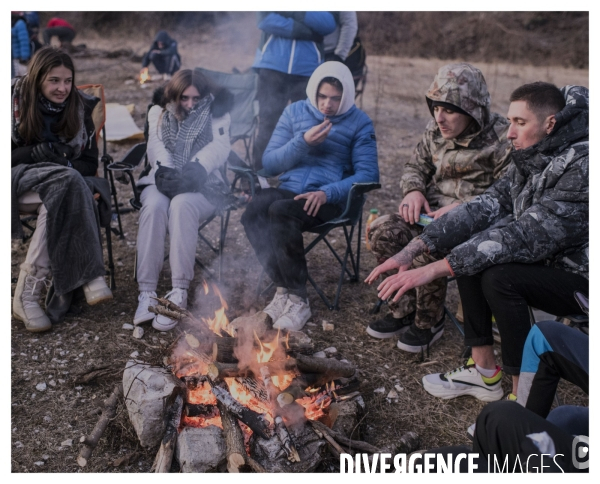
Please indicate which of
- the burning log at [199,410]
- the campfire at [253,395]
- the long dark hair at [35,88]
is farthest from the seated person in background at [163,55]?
the burning log at [199,410]

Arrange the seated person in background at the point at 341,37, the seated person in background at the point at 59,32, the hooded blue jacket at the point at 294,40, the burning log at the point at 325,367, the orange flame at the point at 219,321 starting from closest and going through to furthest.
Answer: the burning log at the point at 325,367
the orange flame at the point at 219,321
the hooded blue jacket at the point at 294,40
the seated person in background at the point at 341,37
the seated person in background at the point at 59,32

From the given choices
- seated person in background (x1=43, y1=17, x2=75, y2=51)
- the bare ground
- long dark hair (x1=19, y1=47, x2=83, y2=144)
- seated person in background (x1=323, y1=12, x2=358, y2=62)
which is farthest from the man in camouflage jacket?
seated person in background (x1=43, y1=17, x2=75, y2=51)

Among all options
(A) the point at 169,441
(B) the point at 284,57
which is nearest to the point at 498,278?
(A) the point at 169,441

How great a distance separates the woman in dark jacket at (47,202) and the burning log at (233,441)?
133cm

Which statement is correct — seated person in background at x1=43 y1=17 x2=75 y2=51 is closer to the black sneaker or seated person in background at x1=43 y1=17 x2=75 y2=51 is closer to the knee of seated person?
the black sneaker

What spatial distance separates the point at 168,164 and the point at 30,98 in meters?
0.91

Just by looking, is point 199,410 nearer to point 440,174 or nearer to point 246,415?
point 246,415

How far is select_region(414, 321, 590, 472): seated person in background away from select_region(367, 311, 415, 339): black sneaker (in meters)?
1.28

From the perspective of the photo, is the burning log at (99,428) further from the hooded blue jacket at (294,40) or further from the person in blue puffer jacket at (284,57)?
the hooded blue jacket at (294,40)

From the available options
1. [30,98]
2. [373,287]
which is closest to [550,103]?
[373,287]

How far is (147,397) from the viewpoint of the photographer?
2.47 meters

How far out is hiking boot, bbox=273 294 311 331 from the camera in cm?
342

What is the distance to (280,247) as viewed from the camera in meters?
3.44

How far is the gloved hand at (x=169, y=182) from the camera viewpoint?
3596 mm
